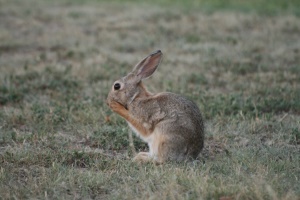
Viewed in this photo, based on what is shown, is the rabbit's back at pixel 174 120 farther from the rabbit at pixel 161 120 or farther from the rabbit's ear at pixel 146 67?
the rabbit's ear at pixel 146 67

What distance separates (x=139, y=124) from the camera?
5.66m

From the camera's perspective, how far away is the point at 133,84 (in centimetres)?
601

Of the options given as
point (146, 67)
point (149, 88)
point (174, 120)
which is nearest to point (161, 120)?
point (174, 120)

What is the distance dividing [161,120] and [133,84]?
66 cm

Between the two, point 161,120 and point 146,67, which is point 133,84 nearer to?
point 146,67

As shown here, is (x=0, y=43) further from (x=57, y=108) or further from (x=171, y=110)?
(x=171, y=110)

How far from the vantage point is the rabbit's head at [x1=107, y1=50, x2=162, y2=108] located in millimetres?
5922

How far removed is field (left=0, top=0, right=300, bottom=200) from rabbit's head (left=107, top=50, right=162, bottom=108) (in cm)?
57

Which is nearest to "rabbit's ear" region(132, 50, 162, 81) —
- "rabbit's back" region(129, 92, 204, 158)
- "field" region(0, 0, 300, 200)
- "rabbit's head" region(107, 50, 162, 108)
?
"rabbit's head" region(107, 50, 162, 108)

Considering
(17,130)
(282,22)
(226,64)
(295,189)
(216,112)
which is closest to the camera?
(295,189)

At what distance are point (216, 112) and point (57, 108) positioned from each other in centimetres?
209

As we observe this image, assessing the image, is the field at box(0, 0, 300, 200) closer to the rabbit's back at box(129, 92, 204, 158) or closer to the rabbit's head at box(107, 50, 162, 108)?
the rabbit's back at box(129, 92, 204, 158)

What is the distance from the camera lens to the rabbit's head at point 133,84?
592 centimetres

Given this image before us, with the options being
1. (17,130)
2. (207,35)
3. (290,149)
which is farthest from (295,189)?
(207,35)
